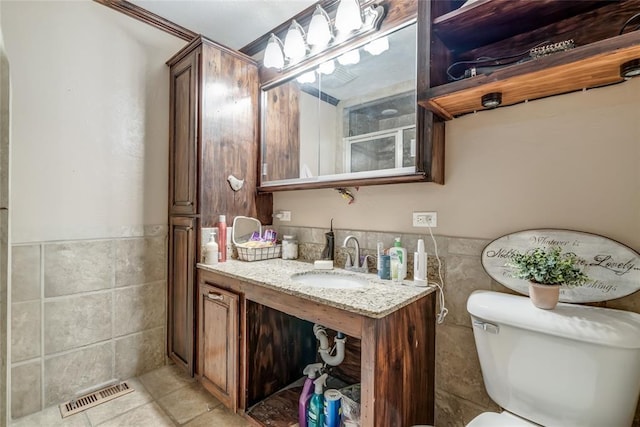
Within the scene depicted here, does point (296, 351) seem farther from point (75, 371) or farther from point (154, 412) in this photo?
point (75, 371)

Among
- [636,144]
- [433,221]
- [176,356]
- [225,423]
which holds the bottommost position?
[225,423]

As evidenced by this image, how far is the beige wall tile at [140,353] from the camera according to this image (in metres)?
1.89

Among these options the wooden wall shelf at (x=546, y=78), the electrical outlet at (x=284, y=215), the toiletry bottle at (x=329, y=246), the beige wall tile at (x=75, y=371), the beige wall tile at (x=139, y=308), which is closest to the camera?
the wooden wall shelf at (x=546, y=78)

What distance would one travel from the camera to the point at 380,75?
5.24ft

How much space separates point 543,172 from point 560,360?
0.70 m

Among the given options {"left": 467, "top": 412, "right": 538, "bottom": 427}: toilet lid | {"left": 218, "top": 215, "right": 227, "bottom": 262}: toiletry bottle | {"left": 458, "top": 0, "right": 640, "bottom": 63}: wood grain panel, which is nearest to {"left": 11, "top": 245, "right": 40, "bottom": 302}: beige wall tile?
{"left": 218, "top": 215, "right": 227, "bottom": 262}: toiletry bottle

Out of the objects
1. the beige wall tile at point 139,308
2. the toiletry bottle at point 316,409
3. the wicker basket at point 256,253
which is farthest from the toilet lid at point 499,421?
the beige wall tile at point 139,308

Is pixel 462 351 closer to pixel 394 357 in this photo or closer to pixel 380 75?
pixel 394 357

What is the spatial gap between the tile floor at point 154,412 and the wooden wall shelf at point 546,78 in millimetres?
1881

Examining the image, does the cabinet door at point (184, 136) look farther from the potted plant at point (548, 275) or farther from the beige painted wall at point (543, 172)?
the potted plant at point (548, 275)

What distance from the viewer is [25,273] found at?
155cm

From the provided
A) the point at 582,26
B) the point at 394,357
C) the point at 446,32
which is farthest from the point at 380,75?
the point at 394,357

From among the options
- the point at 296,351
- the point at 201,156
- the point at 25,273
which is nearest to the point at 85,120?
the point at 201,156

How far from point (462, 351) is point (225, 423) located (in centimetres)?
128
